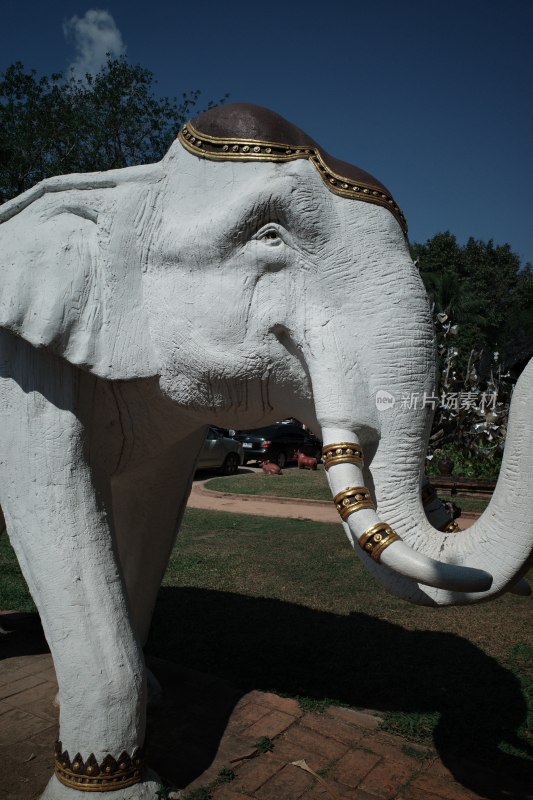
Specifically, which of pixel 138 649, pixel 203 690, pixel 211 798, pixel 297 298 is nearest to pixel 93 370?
pixel 297 298

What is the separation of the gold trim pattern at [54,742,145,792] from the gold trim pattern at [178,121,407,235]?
1.88m

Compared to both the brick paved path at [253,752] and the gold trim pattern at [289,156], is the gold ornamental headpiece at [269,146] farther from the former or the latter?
the brick paved path at [253,752]

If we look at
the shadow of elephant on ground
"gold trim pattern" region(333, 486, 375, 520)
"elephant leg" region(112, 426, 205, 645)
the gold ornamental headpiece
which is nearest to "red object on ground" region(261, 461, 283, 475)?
the shadow of elephant on ground

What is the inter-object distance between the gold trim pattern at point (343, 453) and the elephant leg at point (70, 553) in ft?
2.75

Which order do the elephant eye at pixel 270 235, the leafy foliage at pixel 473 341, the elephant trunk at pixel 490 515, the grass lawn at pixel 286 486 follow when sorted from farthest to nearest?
the leafy foliage at pixel 473 341 → the grass lawn at pixel 286 486 → the elephant eye at pixel 270 235 → the elephant trunk at pixel 490 515

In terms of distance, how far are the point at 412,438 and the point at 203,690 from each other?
2060 millimetres

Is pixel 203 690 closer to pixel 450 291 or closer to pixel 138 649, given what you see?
pixel 138 649

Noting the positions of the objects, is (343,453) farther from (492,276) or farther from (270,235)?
Result: (492,276)

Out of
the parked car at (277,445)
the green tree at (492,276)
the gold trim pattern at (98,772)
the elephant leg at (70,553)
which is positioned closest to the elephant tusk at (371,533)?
the elephant leg at (70,553)

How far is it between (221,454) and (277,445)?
9.56 ft

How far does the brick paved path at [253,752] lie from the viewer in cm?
250

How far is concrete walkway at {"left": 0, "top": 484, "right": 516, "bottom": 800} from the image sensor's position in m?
2.50

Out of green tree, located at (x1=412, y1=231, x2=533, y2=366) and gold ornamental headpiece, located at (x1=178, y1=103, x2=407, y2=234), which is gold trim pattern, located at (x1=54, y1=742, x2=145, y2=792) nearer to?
gold ornamental headpiece, located at (x1=178, y1=103, x2=407, y2=234)

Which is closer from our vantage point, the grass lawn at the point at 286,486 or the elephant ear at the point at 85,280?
the elephant ear at the point at 85,280
